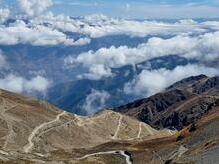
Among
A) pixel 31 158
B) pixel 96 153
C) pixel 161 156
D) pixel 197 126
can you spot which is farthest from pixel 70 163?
pixel 197 126

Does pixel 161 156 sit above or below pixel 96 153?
above

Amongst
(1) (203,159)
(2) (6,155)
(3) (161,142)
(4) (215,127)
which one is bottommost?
(3) (161,142)

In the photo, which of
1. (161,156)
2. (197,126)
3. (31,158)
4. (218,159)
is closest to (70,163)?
(31,158)

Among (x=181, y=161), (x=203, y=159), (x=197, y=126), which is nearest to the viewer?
(x=203, y=159)

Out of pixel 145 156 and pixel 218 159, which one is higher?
pixel 218 159

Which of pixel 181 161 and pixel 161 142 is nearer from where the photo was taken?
pixel 181 161

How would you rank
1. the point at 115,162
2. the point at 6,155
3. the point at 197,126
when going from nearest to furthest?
1. the point at 6,155
2. the point at 115,162
3. the point at 197,126

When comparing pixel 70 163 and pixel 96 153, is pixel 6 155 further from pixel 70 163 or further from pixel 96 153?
pixel 96 153

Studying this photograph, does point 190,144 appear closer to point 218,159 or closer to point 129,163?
point 129,163

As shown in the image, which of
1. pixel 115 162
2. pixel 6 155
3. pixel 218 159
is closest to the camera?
pixel 218 159
